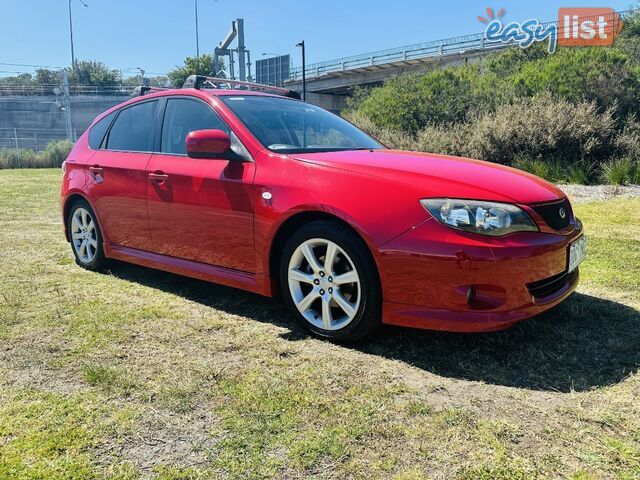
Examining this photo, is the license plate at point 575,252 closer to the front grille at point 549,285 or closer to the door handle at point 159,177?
the front grille at point 549,285

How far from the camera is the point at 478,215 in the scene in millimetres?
2723

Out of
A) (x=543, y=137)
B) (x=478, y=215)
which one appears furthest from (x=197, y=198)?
(x=543, y=137)

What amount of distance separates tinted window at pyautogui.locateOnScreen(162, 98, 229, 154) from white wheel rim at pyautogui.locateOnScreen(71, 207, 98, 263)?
130cm

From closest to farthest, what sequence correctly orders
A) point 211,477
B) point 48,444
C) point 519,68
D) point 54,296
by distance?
point 211,477
point 48,444
point 54,296
point 519,68

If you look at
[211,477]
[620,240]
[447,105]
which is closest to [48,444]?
[211,477]

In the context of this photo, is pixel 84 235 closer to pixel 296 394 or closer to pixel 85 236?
pixel 85 236

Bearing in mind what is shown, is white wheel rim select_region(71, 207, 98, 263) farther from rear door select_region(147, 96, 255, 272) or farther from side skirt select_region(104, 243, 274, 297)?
rear door select_region(147, 96, 255, 272)

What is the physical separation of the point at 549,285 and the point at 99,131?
4.21 meters

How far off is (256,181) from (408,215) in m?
1.11

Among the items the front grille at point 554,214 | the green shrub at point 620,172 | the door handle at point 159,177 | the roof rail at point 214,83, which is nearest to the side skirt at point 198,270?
the door handle at point 159,177

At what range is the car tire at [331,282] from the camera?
2953 millimetres

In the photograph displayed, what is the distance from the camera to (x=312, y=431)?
7.25 feet

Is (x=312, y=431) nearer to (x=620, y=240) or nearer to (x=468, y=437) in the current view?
(x=468, y=437)

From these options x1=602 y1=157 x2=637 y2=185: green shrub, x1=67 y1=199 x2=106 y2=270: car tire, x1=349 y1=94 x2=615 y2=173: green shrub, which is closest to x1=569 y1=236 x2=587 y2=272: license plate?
x1=67 y1=199 x2=106 y2=270: car tire
